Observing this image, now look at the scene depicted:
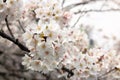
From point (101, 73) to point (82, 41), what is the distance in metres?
0.40

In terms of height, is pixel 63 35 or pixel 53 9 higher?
pixel 53 9

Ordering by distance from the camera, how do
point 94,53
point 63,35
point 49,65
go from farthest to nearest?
point 94,53 < point 49,65 < point 63,35

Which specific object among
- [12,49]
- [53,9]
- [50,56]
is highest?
[12,49]

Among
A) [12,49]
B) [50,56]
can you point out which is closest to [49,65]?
[50,56]

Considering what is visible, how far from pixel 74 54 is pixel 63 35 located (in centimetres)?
62

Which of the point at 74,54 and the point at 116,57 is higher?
the point at 116,57

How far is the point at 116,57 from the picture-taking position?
376 cm

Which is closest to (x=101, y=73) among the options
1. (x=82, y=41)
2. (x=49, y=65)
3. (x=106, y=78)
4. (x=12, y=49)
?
(x=106, y=78)

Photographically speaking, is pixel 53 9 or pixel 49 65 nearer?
pixel 49 65

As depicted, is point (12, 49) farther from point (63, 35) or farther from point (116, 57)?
point (63, 35)

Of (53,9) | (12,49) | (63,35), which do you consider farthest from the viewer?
(12,49)

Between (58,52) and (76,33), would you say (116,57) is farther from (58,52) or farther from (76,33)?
(58,52)

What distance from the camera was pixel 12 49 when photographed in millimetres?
7910

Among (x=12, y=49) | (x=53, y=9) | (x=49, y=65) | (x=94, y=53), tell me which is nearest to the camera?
(x=49, y=65)
